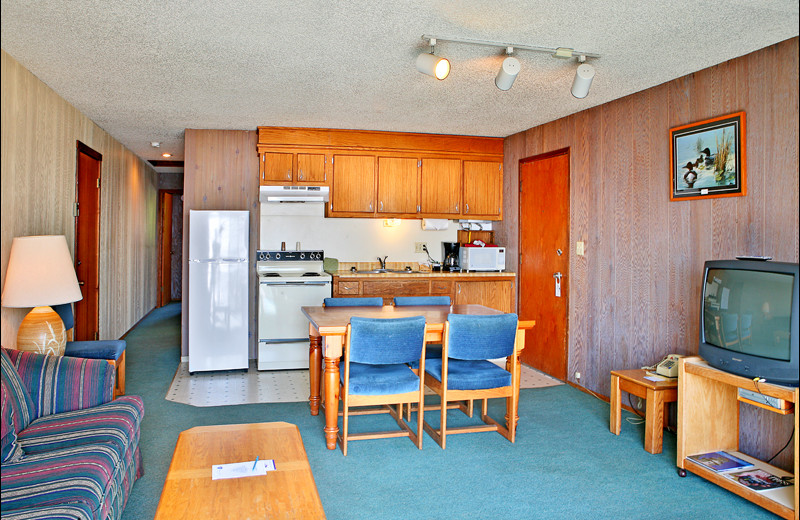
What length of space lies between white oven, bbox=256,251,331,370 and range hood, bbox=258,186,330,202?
780 mm

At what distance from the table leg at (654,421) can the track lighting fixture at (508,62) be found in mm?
1968

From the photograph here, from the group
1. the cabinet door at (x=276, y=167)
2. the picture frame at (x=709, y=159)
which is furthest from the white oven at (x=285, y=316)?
the picture frame at (x=709, y=159)

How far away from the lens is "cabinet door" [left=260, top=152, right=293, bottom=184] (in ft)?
18.1

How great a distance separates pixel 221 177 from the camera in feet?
18.5

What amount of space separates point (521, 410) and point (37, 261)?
11.1ft

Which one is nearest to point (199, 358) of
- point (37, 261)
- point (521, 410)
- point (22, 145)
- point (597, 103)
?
point (37, 261)

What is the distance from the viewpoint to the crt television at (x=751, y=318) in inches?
97.0

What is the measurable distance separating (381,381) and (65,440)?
1.62m

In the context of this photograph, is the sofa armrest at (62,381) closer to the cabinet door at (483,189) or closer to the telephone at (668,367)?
the telephone at (668,367)

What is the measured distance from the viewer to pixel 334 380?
3.34 m

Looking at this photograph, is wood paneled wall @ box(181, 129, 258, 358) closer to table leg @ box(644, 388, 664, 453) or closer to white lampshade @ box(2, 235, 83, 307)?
white lampshade @ box(2, 235, 83, 307)

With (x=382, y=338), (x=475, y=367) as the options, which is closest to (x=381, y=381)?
(x=382, y=338)

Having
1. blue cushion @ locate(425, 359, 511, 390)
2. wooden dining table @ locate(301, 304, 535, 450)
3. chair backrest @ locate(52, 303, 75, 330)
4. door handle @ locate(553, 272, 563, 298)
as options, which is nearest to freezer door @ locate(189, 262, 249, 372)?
chair backrest @ locate(52, 303, 75, 330)

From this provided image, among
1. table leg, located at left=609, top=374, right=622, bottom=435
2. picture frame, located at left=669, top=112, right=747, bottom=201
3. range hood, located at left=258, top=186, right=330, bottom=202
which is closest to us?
picture frame, located at left=669, top=112, right=747, bottom=201
